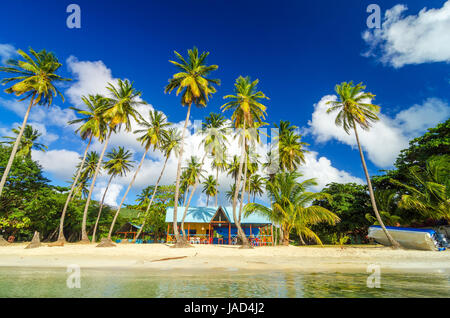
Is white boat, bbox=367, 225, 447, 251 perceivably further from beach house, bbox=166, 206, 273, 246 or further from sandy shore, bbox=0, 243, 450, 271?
beach house, bbox=166, 206, 273, 246

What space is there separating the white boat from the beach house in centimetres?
1067

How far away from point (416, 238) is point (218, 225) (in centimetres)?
1890

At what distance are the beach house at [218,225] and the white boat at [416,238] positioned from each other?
10666 mm

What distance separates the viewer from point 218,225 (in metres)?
27.5

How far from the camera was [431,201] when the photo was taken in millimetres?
17172

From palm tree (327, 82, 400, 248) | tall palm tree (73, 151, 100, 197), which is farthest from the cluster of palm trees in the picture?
tall palm tree (73, 151, 100, 197)

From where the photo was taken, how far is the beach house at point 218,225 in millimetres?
26000

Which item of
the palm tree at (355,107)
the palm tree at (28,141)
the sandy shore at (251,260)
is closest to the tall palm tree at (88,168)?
the palm tree at (28,141)

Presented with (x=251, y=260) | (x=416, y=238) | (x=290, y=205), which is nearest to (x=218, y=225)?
(x=290, y=205)
